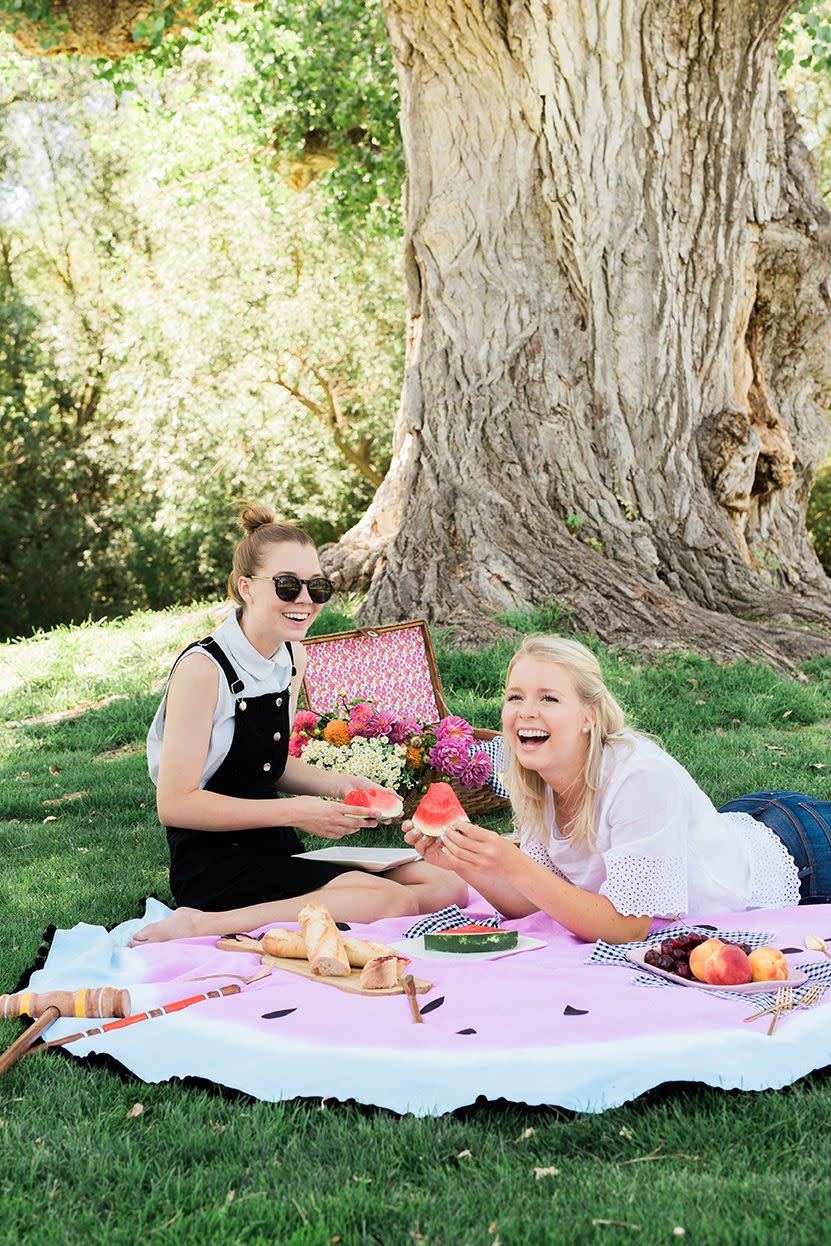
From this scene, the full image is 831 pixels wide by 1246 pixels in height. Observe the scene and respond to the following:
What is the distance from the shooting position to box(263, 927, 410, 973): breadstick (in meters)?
3.92

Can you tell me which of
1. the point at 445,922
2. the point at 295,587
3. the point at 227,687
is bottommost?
the point at 445,922

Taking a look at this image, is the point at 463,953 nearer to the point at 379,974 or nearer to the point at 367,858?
the point at 379,974

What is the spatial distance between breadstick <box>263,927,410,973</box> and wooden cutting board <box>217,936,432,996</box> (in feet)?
0.07

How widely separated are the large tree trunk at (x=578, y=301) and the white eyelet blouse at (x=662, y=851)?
16.5ft

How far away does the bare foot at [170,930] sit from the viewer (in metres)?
4.41

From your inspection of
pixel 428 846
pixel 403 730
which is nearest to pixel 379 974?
pixel 428 846

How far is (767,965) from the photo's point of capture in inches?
141

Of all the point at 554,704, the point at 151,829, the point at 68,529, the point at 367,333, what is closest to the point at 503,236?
the point at 151,829

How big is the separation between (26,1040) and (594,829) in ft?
5.92

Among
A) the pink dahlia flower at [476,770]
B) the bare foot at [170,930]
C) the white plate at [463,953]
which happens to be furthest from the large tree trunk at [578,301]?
the white plate at [463,953]

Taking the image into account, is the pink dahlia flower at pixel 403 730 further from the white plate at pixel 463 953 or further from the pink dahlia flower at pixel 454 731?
the white plate at pixel 463 953

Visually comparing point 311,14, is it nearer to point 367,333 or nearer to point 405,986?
point 367,333

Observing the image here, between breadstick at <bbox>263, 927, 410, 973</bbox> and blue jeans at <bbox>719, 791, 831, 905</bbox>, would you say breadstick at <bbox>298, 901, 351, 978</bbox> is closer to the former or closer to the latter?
breadstick at <bbox>263, 927, 410, 973</bbox>

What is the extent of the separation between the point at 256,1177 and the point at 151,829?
3.71 m
